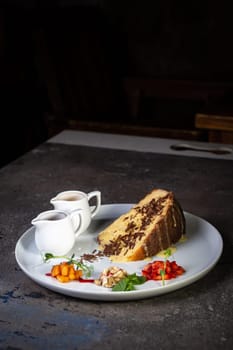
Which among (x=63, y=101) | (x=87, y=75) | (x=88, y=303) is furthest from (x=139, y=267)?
(x=87, y=75)

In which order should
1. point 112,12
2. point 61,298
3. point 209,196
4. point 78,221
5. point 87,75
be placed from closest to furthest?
point 61,298 → point 78,221 → point 209,196 → point 87,75 → point 112,12

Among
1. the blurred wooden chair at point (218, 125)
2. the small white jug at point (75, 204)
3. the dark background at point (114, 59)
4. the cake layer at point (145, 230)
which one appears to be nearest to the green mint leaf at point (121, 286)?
the cake layer at point (145, 230)

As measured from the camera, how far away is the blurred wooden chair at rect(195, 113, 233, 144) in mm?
2557

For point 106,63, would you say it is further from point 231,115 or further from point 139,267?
point 139,267

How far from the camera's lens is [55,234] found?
48.0 inches

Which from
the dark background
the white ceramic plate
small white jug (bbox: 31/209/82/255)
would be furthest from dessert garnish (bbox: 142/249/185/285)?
the dark background

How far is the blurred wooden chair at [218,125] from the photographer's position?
2557 mm

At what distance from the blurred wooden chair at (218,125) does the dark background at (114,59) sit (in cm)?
88

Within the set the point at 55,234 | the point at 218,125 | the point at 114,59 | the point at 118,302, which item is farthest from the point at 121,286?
the point at 114,59

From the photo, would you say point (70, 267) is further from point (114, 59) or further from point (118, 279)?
point (114, 59)

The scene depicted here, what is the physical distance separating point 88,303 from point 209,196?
606 millimetres

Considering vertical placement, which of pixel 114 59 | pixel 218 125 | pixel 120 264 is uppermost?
pixel 120 264

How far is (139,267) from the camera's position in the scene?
4.00 feet

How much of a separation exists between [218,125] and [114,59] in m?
1.60
